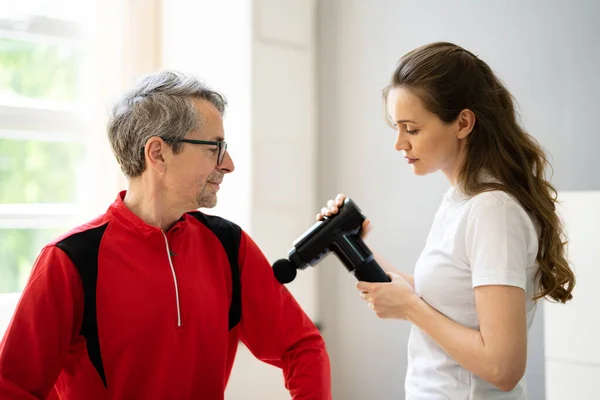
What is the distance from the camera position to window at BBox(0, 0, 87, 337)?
277 centimetres

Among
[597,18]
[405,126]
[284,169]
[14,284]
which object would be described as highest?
[597,18]

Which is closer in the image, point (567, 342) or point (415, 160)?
point (415, 160)

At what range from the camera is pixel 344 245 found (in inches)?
63.7

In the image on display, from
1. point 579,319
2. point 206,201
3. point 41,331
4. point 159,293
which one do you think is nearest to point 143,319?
point 159,293

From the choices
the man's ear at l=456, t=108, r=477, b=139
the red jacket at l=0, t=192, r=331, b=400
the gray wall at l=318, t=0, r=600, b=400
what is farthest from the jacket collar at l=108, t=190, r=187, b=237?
the gray wall at l=318, t=0, r=600, b=400

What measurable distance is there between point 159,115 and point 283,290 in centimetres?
57

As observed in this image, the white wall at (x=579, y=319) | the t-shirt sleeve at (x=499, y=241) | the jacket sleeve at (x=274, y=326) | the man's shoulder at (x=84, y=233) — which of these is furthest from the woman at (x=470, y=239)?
the man's shoulder at (x=84, y=233)

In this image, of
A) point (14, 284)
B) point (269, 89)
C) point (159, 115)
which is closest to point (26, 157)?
point (14, 284)

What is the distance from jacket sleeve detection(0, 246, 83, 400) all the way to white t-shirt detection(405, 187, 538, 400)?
0.81 meters

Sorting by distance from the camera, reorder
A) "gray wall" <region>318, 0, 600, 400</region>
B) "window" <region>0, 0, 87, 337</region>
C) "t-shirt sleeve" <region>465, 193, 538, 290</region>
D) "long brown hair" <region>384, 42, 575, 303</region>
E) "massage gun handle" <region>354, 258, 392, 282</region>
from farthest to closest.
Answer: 1. "window" <region>0, 0, 87, 337</region>
2. "gray wall" <region>318, 0, 600, 400</region>
3. "massage gun handle" <region>354, 258, 392, 282</region>
4. "long brown hair" <region>384, 42, 575, 303</region>
5. "t-shirt sleeve" <region>465, 193, 538, 290</region>

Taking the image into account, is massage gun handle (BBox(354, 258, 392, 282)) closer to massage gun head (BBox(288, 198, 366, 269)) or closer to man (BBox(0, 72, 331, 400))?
massage gun head (BBox(288, 198, 366, 269))

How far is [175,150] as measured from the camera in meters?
1.66

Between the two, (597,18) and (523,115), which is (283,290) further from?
(597,18)

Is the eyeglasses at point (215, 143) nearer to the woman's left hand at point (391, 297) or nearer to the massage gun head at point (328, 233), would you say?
the massage gun head at point (328, 233)
